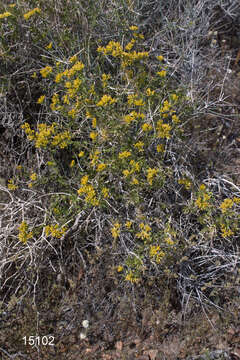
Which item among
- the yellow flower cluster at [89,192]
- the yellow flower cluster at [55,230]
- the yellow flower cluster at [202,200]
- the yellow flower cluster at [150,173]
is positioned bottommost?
the yellow flower cluster at [55,230]

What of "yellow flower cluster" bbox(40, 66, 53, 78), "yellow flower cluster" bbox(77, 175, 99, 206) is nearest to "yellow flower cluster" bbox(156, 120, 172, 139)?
"yellow flower cluster" bbox(77, 175, 99, 206)

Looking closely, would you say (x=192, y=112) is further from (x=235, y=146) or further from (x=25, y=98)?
(x=25, y=98)

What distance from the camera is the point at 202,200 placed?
244cm

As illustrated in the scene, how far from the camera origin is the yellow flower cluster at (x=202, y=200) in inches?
94.3

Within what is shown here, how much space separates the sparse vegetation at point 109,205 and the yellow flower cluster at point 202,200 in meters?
0.02

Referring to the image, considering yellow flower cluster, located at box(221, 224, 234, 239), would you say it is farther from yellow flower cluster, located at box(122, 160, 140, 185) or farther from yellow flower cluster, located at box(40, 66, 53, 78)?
yellow flower cluster, located at box(40, 66, 53, 78)

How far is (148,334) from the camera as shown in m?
2.58

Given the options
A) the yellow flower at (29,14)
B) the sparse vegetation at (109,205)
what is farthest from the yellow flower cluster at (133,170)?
the yellow flower at (29,14)

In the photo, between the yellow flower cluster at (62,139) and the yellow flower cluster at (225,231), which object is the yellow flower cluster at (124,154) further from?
the yellow flower cluster at (225,231)

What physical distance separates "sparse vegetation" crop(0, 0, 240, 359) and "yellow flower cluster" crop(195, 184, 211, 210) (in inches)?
0.6

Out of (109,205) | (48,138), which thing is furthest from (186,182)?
(48,138)

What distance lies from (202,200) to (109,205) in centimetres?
69

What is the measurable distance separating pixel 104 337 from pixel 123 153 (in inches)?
56.8

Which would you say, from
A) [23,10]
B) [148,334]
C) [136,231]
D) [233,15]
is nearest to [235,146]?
[136,231]
